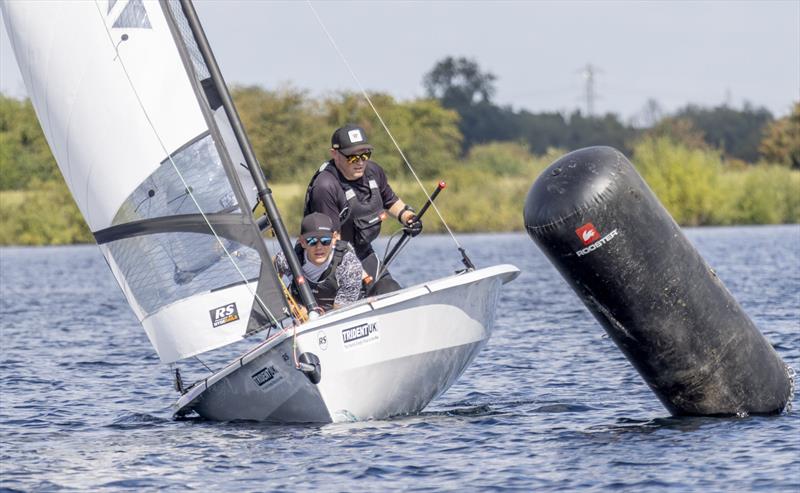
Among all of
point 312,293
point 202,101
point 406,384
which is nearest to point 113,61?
point 202,101

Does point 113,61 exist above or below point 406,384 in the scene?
above

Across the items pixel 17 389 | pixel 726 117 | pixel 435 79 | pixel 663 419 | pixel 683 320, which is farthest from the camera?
pixel 435 79

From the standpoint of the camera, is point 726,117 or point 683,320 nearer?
point 683,320

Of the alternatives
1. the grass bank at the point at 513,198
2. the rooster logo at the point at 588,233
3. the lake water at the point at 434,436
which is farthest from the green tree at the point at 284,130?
the rooster logo at the point at 588,233

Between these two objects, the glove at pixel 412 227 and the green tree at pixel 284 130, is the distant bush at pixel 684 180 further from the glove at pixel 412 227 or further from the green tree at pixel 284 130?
the glove at pixel 412 227

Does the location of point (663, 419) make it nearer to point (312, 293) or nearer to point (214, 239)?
point (312, 293)

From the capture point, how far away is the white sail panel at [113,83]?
11703 millimetres

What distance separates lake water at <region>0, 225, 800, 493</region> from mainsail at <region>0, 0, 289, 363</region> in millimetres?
937

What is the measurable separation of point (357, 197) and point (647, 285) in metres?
2.84

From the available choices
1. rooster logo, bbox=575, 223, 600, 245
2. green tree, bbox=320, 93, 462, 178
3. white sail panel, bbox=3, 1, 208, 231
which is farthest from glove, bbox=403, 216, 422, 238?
green tree, bbox=320, 93, 462, 178

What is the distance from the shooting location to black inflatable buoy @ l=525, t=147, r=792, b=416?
1032cm

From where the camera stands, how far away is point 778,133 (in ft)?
→ 230

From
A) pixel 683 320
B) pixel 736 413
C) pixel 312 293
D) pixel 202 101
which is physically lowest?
pixel 736 413

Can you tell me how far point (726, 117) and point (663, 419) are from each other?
97.8m
